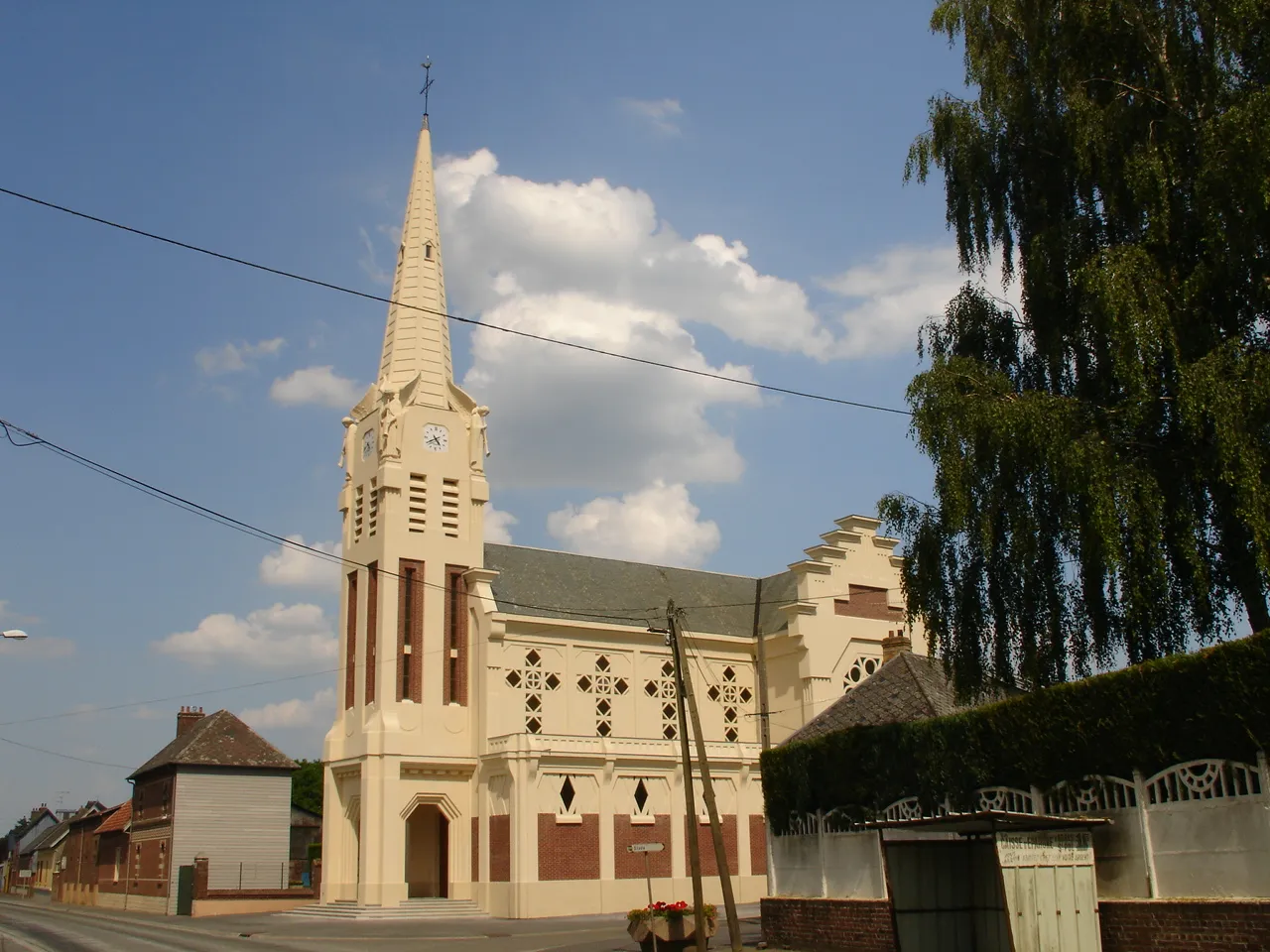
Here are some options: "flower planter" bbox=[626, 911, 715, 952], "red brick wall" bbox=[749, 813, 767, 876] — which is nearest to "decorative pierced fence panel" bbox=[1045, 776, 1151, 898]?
"flower planter" bbox=[626, 911, 715, 952]

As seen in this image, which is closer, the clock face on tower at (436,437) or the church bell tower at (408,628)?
the church bell tower at (408,628)

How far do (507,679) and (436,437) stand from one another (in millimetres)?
9338

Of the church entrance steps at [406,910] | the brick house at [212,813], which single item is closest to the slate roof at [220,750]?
the brick house at [212,813]

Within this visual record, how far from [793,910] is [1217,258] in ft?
46.9

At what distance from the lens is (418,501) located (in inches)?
1730

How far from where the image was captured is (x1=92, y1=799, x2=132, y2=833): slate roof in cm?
6131

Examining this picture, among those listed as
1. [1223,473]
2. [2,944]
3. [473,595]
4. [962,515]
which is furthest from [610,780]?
[1223,473]

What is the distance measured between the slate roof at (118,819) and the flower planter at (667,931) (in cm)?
4413

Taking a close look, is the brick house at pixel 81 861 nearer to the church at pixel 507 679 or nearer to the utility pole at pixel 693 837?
the church at pixel 507 679

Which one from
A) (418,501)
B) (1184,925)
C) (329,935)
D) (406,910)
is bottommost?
(329,935)

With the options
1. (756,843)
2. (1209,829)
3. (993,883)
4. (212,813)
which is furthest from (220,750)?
(1209,829)

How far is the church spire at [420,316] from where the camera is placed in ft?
152

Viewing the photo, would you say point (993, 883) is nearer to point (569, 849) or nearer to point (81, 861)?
point (569, 849)

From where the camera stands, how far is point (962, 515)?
20.5 m
